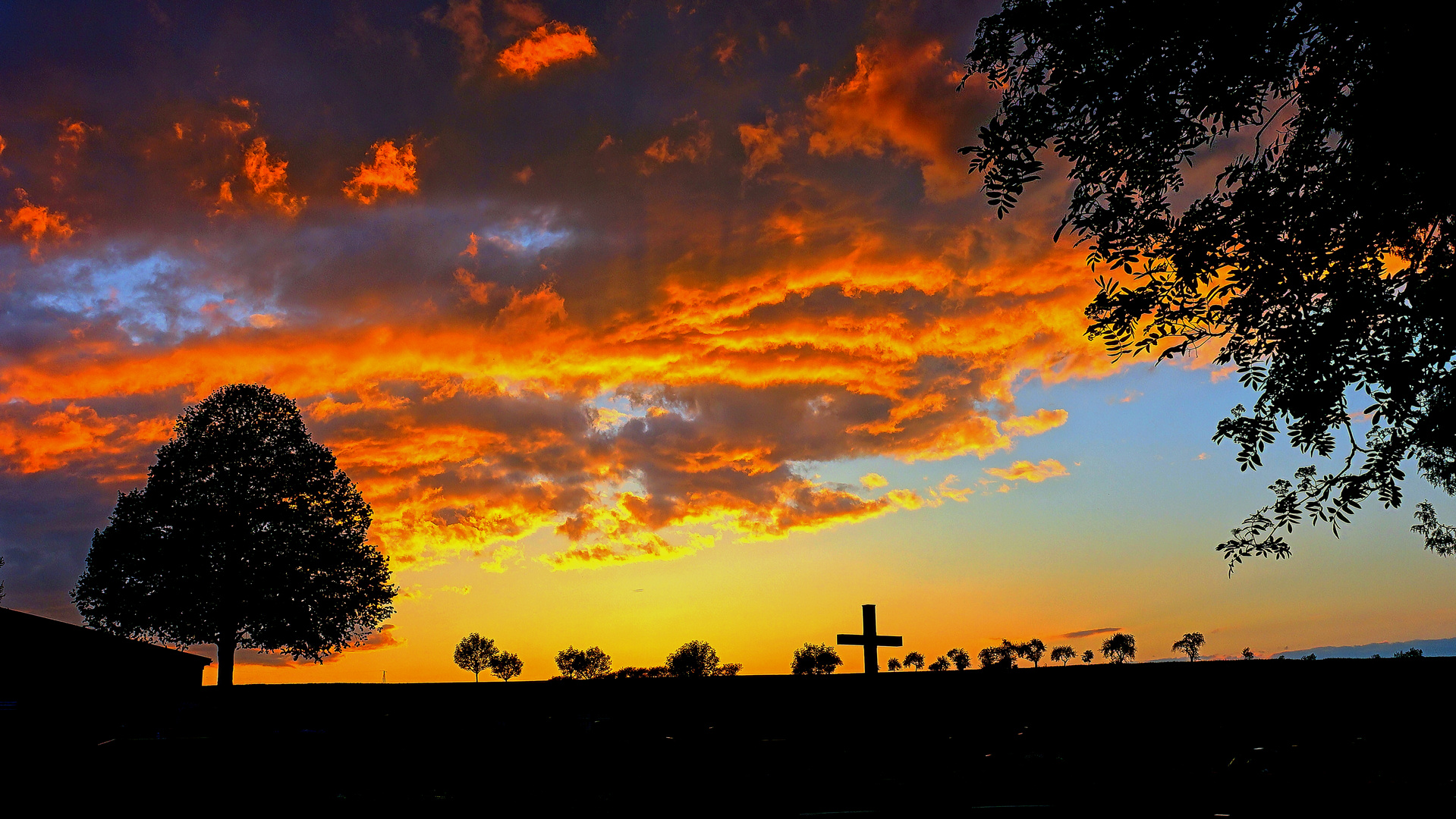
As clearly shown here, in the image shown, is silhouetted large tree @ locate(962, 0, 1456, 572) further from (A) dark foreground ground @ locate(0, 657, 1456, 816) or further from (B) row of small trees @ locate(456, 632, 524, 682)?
(B) row of small trees @ locate(456, 632, 524, 682)

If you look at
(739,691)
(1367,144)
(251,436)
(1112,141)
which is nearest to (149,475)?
(251,436)

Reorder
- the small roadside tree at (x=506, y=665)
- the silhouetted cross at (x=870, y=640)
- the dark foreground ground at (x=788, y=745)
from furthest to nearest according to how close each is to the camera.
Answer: the small roadside tree at (x=506, y=665), the silhouetted cross at (x=870, y=640), the dark foreground ground at (x=788, y=745)

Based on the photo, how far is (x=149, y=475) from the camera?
3762 cm

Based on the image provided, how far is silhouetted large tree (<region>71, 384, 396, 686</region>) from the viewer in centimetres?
3656

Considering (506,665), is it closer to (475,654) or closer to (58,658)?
(475,654)

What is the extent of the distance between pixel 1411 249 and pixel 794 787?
40.1ft

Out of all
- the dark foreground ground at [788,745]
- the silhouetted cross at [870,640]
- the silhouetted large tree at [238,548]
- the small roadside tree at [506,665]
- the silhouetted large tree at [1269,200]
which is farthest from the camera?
the small roadside tree at [506,665]

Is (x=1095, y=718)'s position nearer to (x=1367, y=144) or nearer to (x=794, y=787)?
(x=794, y=787)

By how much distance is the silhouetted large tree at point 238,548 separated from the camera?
120ft

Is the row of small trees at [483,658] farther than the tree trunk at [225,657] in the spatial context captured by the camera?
Yes

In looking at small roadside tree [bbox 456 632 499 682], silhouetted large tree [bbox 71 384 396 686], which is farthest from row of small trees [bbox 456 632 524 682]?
silhouetted large tree [bbox 71 384 396 686]

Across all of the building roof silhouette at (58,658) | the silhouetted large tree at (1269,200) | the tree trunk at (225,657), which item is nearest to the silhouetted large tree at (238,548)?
the tree trunk at (225,657)

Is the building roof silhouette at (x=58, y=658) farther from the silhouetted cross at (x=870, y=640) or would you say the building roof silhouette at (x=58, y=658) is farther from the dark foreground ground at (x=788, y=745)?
the silhouetted cross at (x=870, y=640)

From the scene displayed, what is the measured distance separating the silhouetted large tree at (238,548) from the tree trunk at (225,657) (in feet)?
0.14
